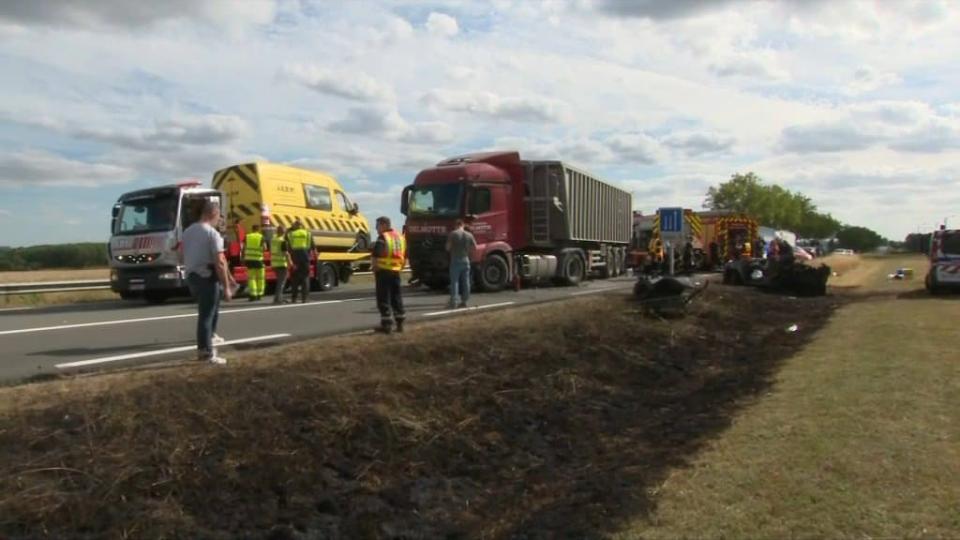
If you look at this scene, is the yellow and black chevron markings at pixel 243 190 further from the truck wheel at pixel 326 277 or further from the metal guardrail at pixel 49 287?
the metal guardrail at pixel 49 287

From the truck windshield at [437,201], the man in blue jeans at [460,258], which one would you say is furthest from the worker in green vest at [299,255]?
the truck windshield at [437,201]

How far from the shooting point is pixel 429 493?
5660mm

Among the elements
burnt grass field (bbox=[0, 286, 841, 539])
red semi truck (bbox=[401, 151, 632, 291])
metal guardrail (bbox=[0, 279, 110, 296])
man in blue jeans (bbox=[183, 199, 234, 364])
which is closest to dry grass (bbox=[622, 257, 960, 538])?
burnt grass field (bbox=[0, 286, 841, 539])

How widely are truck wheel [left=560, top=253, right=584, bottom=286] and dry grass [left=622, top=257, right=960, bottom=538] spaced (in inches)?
569

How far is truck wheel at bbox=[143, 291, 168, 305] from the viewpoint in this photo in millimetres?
18078

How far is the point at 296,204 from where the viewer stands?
21.3m

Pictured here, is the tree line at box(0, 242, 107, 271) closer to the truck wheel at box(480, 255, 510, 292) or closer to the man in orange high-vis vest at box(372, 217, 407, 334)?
the truck wheel at box(480, 255, 510, 292)

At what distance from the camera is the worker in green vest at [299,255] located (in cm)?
1656

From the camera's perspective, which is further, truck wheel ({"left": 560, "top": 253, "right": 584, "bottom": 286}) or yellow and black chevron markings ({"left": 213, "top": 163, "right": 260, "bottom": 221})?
truck wheel ({"left": 560, "top": 253, "right": 584, "bottom": 286})

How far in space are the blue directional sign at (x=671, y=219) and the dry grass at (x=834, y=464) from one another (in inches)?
585

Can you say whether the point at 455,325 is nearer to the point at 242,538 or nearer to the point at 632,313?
the point at 632,313

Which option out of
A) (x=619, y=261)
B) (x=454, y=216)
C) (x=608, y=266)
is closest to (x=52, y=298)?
(x=454, y=216)

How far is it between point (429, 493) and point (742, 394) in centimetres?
436

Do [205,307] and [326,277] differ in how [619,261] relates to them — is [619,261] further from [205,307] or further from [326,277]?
[205,307]
